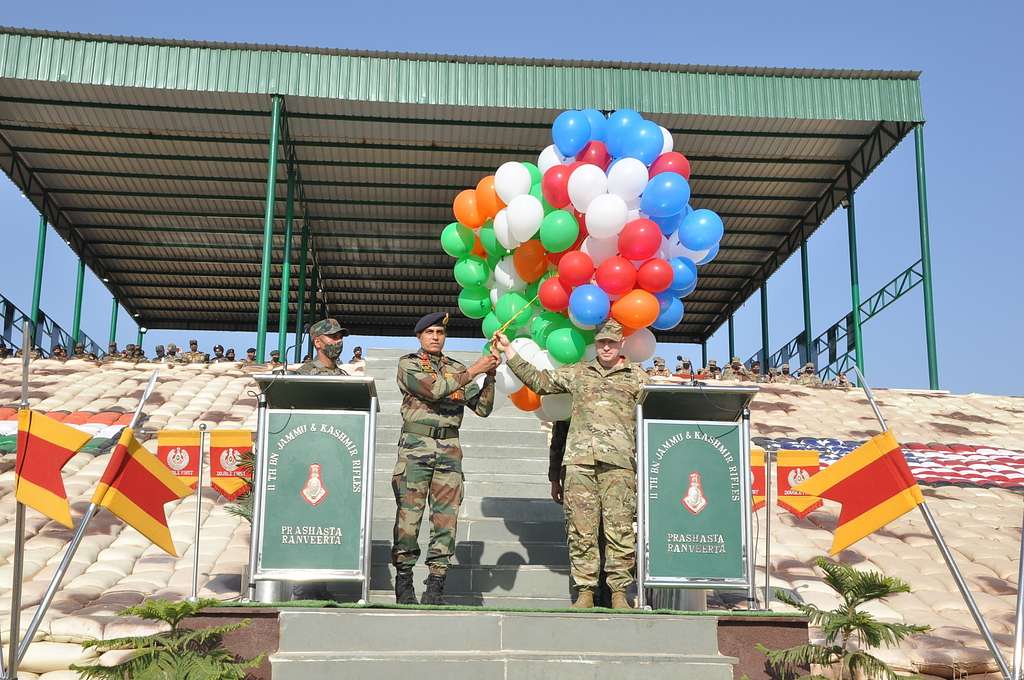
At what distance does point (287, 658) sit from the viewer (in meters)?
4.78

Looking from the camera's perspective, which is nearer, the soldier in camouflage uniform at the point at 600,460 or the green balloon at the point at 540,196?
the soldier in camouflage uniform at the point at 600,460

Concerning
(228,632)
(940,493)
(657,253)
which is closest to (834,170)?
(940,493)

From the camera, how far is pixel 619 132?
7461mm

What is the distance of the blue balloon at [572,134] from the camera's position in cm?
750

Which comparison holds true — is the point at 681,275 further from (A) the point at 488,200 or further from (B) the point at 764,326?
(B) the point at 764,326

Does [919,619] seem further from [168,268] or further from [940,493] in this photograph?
[168,268]

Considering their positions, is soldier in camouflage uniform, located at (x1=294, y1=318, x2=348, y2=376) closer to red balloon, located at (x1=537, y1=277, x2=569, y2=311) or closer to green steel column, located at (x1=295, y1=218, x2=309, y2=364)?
red balloon, located at (x1=537, y1=277, x2=569, y2=311)

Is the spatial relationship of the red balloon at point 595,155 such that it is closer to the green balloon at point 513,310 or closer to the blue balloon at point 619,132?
the blue balloon at point 619,132

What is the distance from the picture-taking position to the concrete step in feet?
15.6

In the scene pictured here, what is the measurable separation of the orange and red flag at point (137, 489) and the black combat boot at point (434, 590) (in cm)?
143

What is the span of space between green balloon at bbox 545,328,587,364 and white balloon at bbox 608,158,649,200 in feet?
3.39

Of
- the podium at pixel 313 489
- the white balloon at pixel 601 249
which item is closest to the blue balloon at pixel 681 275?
the white balloon at pixel 601 249

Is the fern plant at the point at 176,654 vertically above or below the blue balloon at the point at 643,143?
below

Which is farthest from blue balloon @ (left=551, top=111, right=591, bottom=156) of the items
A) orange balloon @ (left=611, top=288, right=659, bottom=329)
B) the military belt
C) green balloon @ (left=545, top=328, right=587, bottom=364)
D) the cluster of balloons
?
the military belt
